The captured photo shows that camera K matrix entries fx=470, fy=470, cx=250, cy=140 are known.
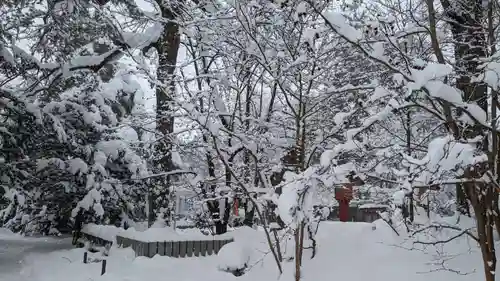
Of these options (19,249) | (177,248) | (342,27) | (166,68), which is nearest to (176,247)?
(177,248)

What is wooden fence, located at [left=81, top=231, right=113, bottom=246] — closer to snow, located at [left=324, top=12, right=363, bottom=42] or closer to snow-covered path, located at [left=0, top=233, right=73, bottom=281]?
snow-covered path, located at [left=0, top=233, right=73, bottom=281]

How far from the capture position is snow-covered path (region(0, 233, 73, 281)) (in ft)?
21.6

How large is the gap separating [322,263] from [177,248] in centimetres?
246

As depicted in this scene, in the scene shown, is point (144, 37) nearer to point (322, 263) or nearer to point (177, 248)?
point (177, 248)

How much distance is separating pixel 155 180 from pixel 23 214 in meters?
4.22

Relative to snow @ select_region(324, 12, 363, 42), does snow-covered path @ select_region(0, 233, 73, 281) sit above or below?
below

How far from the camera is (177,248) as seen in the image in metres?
7.02

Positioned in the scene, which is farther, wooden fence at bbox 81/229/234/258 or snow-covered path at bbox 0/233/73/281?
wooden fence at bbox 81/229/234/258

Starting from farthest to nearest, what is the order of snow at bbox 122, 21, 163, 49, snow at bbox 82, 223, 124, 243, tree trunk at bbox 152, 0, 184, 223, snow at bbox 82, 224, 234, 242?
snow at bbox 122, 21, 163, 49 → snow at bbox 82, 223, 124, 243 → tree trunk at bbox 152, 0, 184, 223 → snow at bbox 82, 224, 234, 242

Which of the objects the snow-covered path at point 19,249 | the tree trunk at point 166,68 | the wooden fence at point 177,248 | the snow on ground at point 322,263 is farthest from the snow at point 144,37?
the snow-covered path at point 19,249

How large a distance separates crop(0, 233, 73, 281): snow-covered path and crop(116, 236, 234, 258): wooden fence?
1.62 m

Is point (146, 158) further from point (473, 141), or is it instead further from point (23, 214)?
point (473, 141)

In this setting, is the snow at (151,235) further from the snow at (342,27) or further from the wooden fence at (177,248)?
the snow at (342,27)

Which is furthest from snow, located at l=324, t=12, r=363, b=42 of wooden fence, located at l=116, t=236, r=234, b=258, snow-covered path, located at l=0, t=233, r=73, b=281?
snow-covered path, located at l=0, t=233, r=73, b=281
